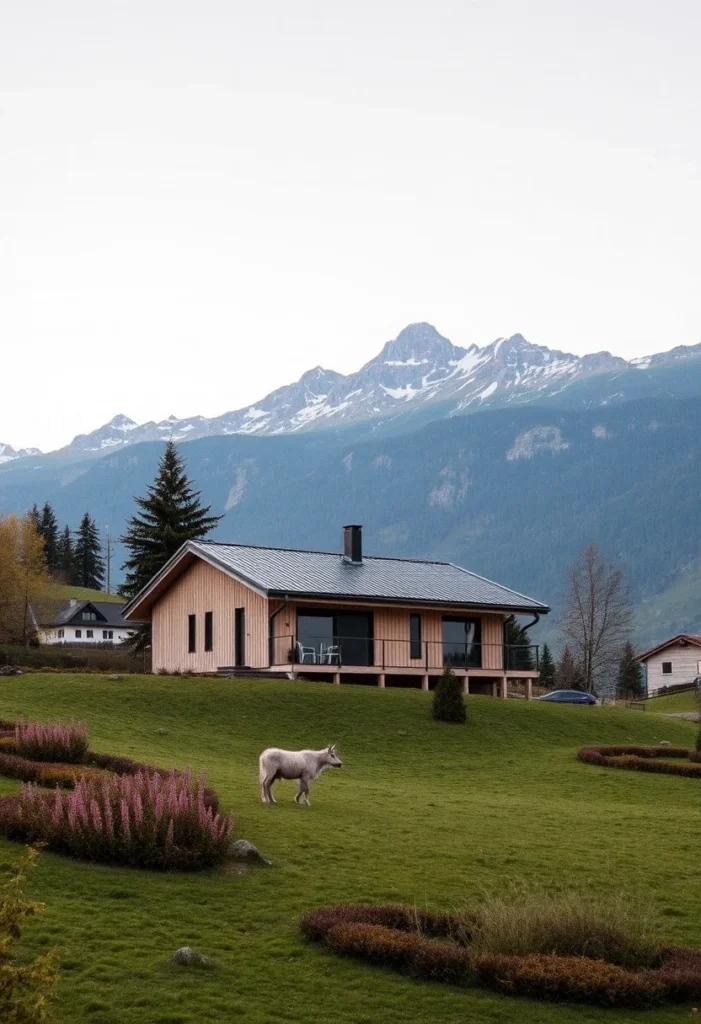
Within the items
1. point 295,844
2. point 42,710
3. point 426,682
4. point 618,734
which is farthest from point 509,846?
point 426,682

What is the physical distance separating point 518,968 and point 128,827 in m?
5.32

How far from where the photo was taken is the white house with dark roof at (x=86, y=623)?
404 ft

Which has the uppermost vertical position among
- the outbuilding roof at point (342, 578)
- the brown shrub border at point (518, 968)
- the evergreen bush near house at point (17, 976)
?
the outbuilding roof at point (342, 578)

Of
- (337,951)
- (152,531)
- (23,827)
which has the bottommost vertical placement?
(337,951)

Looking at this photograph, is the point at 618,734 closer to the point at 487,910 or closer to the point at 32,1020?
the point at 487,910

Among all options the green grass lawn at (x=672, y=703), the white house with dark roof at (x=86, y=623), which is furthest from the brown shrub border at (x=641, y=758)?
the white house with dark roof at (x=86, y=623)

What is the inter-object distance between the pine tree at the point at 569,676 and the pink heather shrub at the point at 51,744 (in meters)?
67.7

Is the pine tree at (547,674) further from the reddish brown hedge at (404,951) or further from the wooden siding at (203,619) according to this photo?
the reddish brown hedge at (404,951)

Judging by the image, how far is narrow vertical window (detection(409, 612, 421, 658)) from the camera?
47531 mm

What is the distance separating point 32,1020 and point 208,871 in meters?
8.00

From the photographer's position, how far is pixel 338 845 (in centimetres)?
1766

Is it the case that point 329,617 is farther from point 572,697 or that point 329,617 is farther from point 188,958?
point 188,958

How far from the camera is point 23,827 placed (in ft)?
49.5

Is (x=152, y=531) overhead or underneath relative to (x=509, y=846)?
overhead
